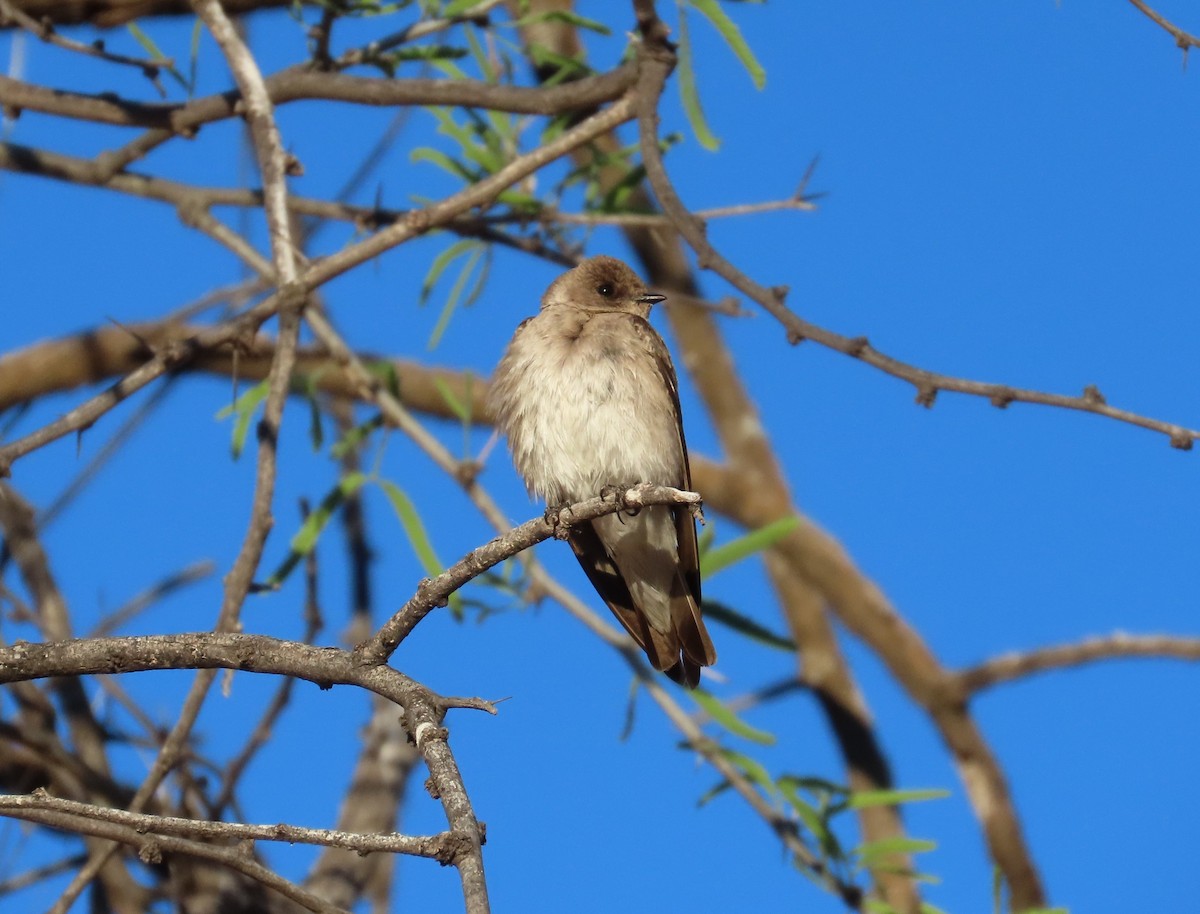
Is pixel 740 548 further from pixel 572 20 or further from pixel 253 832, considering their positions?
pixel 253 832

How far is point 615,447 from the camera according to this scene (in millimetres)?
4871

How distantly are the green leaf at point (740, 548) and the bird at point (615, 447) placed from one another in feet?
0.72

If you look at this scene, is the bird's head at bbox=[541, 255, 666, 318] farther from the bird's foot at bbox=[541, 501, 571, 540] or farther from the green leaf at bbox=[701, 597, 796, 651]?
the bird's foot at bbox=[541, 501, 571, 540]

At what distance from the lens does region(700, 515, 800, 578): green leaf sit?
5457 mm

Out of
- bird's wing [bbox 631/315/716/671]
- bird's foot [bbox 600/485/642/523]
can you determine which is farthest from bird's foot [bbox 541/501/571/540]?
bird's wing [bbox 631/315/716/671]

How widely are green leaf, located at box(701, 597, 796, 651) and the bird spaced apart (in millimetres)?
357

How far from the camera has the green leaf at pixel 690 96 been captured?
479 cm

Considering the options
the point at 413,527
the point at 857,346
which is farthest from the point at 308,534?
the point at 857,346

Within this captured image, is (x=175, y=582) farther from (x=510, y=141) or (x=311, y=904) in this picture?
(x=311, y=904)

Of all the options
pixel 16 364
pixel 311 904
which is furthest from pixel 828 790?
pixel 16 364

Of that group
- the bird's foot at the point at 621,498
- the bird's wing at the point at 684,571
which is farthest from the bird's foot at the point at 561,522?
the bird's wing at the point at 684,571

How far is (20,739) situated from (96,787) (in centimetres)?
33

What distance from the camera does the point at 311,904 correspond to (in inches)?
91.9

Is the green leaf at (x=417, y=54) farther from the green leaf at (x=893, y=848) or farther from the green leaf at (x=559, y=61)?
the green leaf at (x=893, y=848)
